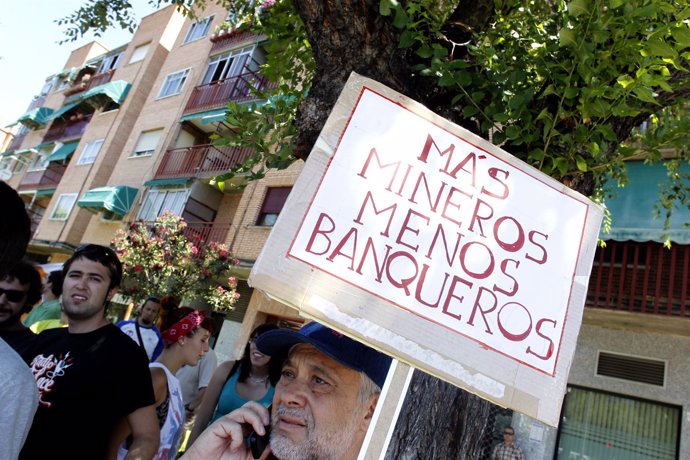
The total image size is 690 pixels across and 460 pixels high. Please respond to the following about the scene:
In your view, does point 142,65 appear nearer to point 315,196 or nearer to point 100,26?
point 100,26

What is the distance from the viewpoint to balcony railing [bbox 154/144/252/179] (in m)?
18.0

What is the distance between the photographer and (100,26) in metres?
6.35

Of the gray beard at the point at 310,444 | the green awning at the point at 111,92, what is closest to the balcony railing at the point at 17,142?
the green awning at the point at 111,92

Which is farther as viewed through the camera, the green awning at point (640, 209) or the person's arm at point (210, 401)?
the green awning at point (640, 209)

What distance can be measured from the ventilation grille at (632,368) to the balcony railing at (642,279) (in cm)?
99

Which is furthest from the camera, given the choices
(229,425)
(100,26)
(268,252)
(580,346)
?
(580,346)

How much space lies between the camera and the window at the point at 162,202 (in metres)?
18.6

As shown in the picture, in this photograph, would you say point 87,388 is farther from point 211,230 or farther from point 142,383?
point 211,230

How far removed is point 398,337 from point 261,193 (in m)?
15.0

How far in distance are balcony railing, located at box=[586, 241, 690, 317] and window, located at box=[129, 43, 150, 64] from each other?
24.4 m

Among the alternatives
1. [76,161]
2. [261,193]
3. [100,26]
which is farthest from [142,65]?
[100,26]

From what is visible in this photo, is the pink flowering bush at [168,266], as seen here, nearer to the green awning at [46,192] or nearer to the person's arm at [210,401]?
the person's arm at [210,401]

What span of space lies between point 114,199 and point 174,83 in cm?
627

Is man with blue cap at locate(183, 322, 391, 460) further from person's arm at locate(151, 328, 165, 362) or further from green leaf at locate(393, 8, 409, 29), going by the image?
person's arm at locate(151, 328, 165, 362)
